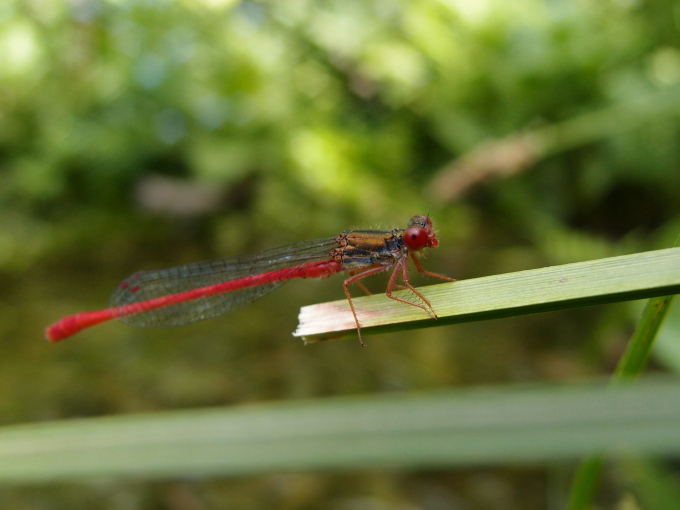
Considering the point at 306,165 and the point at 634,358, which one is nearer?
the point at 634,358

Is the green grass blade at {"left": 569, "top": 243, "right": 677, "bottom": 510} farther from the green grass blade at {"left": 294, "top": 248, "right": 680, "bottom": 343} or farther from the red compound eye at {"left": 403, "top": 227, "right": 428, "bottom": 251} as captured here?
the red compound eye at {"left": 403, "top": 227, "right": 428, "bottom": 251}

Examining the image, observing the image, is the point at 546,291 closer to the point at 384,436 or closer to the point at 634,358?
the point at 634,358

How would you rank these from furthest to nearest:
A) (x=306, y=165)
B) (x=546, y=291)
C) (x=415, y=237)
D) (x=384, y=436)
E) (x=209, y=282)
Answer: (x=306, y=165), (x=209, y=282), (x=415, y=237), (x=546, y=291), (x=384, y=436)

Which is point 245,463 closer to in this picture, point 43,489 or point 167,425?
point 167,425

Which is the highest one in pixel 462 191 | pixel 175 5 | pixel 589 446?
pixel 175 5

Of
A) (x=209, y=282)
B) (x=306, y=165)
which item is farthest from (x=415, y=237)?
(x=306, y=165)

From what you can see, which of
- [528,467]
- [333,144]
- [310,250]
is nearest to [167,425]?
[310,250]

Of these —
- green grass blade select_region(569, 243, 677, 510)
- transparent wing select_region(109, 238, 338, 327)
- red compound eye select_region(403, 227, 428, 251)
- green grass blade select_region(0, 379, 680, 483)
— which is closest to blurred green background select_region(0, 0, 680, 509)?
transparent wing select_region(109, 238, 338, 327)

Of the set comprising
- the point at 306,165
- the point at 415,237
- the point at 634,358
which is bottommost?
the point at 634,358
